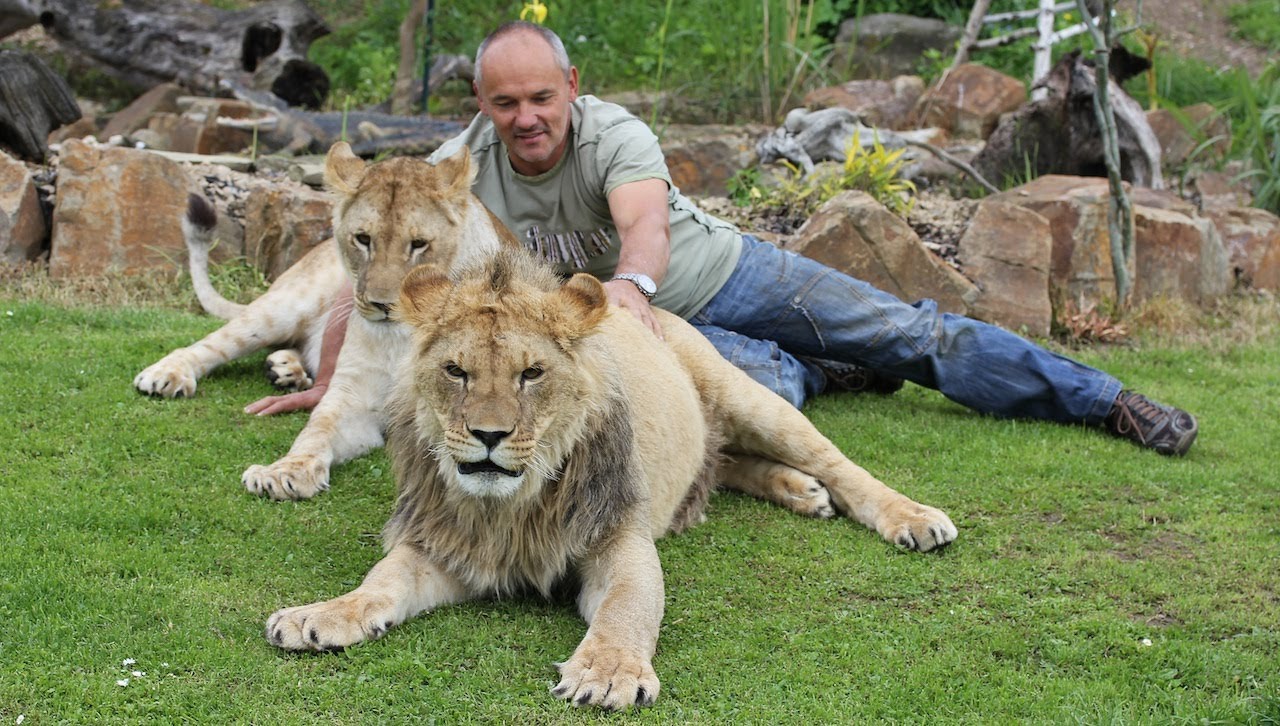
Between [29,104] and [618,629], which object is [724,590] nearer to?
[618,629]

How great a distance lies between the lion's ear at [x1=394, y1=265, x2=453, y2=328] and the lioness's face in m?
0.08

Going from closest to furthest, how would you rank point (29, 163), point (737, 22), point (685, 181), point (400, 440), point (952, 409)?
point (400, 440), point (952, 409), point (29, 163), point (685, 181), point (737, 22)

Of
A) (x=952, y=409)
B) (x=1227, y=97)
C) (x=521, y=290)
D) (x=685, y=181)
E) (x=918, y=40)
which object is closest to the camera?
(x=521, y=290)

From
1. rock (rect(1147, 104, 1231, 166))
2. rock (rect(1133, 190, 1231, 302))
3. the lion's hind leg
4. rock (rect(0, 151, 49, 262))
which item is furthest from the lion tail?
rock (rect(1147, 104, 1231, 166))

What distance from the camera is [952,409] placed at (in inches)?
238

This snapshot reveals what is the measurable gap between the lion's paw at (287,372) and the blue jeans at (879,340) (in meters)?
1.84

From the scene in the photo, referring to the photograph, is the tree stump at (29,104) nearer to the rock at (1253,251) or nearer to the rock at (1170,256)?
the rock at (1170,256)

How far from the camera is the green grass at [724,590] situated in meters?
3.12

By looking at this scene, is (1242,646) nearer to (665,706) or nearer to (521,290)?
(665,706)

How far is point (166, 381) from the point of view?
5414 mm

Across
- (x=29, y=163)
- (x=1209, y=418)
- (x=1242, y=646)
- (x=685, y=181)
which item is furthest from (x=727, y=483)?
(x=29, y=163)

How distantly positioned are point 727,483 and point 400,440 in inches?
62.4

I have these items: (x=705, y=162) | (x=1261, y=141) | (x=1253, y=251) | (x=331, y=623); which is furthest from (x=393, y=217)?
(x=1261, y=141)

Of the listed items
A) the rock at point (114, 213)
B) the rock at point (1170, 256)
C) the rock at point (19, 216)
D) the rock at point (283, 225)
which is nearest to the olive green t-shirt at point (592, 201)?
the rock at point (283, 225)
